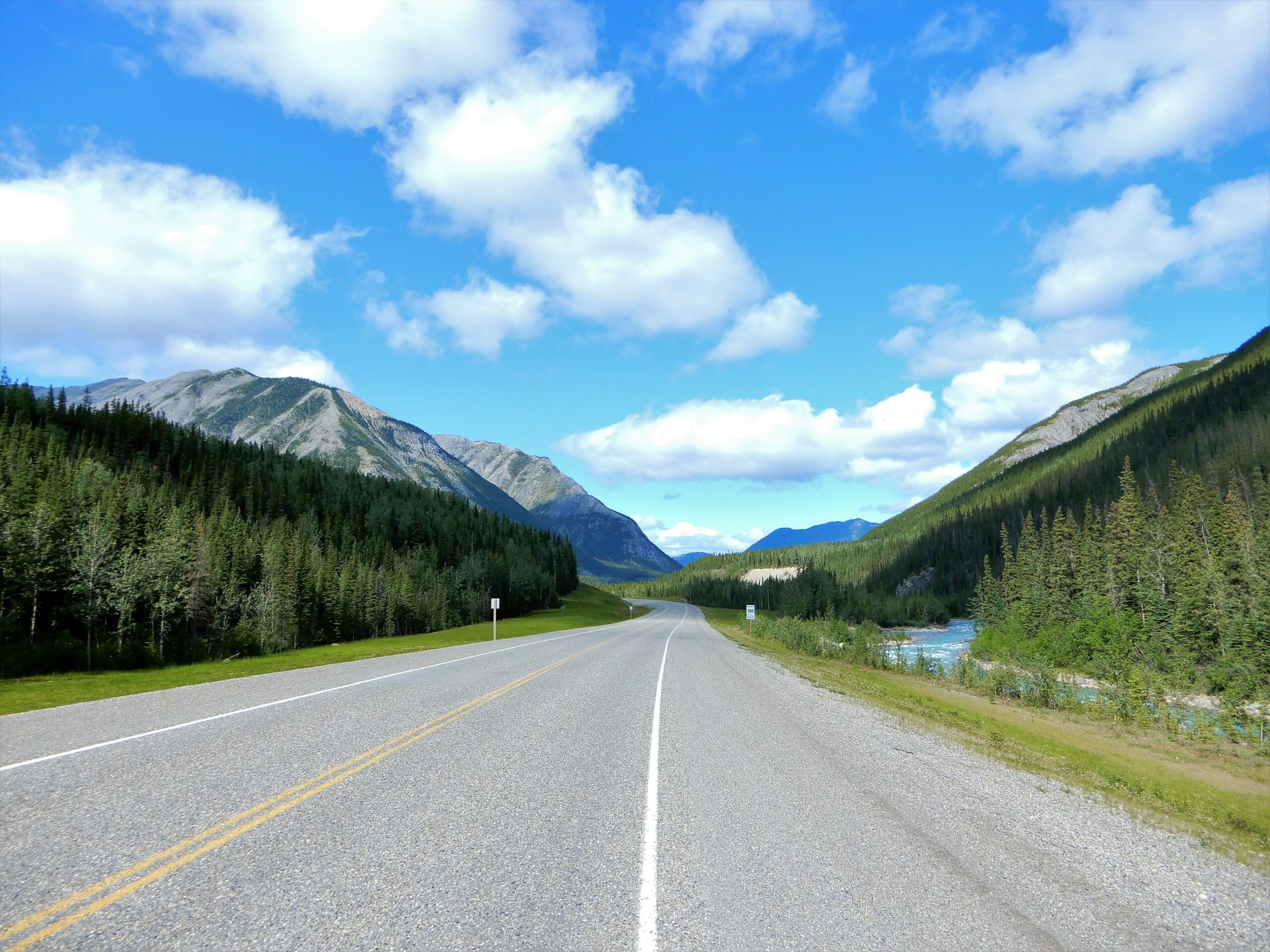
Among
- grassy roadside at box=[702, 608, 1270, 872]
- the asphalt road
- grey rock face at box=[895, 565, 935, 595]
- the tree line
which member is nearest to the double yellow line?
the asphalt road

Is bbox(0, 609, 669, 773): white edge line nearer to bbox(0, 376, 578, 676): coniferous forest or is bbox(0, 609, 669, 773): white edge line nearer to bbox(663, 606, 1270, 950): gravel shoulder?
bbox(663, 606, 1270, 950): gravel shoulder

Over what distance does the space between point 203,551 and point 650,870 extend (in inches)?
2647

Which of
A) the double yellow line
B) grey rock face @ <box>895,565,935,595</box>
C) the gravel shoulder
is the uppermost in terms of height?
the double yellow line

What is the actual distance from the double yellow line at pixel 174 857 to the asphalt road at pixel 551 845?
0.09ft

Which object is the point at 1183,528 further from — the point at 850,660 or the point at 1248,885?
the point at 1248,885

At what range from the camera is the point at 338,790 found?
25.3 feet

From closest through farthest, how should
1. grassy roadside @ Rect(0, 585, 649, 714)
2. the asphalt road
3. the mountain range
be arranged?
the asphalt road
grassy roadside @ Rect(0, 585, 649, 714)
the mountain range

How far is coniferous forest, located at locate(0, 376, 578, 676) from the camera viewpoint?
44094 millimetres

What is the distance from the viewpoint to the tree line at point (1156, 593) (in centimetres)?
4656

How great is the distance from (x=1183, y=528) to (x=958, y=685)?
50.9 metres

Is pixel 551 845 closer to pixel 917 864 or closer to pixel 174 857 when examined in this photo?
pixel 174 857

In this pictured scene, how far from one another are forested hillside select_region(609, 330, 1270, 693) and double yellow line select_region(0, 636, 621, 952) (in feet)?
186

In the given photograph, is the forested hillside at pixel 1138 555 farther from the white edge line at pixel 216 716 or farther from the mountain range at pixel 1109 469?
the white edge line at pixel 216 716

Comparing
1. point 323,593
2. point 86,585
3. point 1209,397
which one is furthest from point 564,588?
point 1209,397
